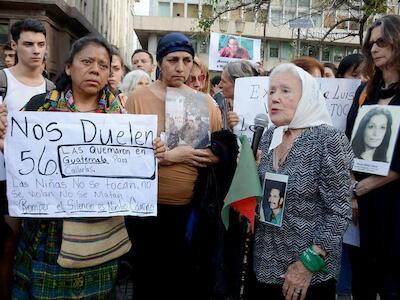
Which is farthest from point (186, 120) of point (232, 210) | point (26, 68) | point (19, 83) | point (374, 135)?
point (26, 68)

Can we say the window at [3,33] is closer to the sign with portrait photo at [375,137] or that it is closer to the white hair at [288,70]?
the sign with portrait photo at [375,137]

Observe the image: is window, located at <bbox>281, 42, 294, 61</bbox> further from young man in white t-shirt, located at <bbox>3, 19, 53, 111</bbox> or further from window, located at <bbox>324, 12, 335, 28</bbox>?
young man in white t-shirt, located at <bbox>3, 19, 53, 111</bbox>

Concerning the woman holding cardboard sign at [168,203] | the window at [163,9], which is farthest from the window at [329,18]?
the window at [163,9]

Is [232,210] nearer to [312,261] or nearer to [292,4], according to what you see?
[312,261]

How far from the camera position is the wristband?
231 cm

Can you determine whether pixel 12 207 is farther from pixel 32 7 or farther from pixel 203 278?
pixel 32 7

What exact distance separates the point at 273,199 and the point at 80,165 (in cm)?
107

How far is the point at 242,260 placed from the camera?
268 cm

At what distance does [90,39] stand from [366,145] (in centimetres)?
178

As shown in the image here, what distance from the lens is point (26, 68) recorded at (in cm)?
373

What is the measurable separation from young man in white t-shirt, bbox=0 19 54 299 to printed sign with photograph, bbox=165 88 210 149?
1.15 meters

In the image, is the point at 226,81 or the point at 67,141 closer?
the point at 67,141

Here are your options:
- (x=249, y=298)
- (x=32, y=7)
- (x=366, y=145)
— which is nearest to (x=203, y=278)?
(x=249, y=298)

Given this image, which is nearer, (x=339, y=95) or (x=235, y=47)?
(x=339, y=95)
